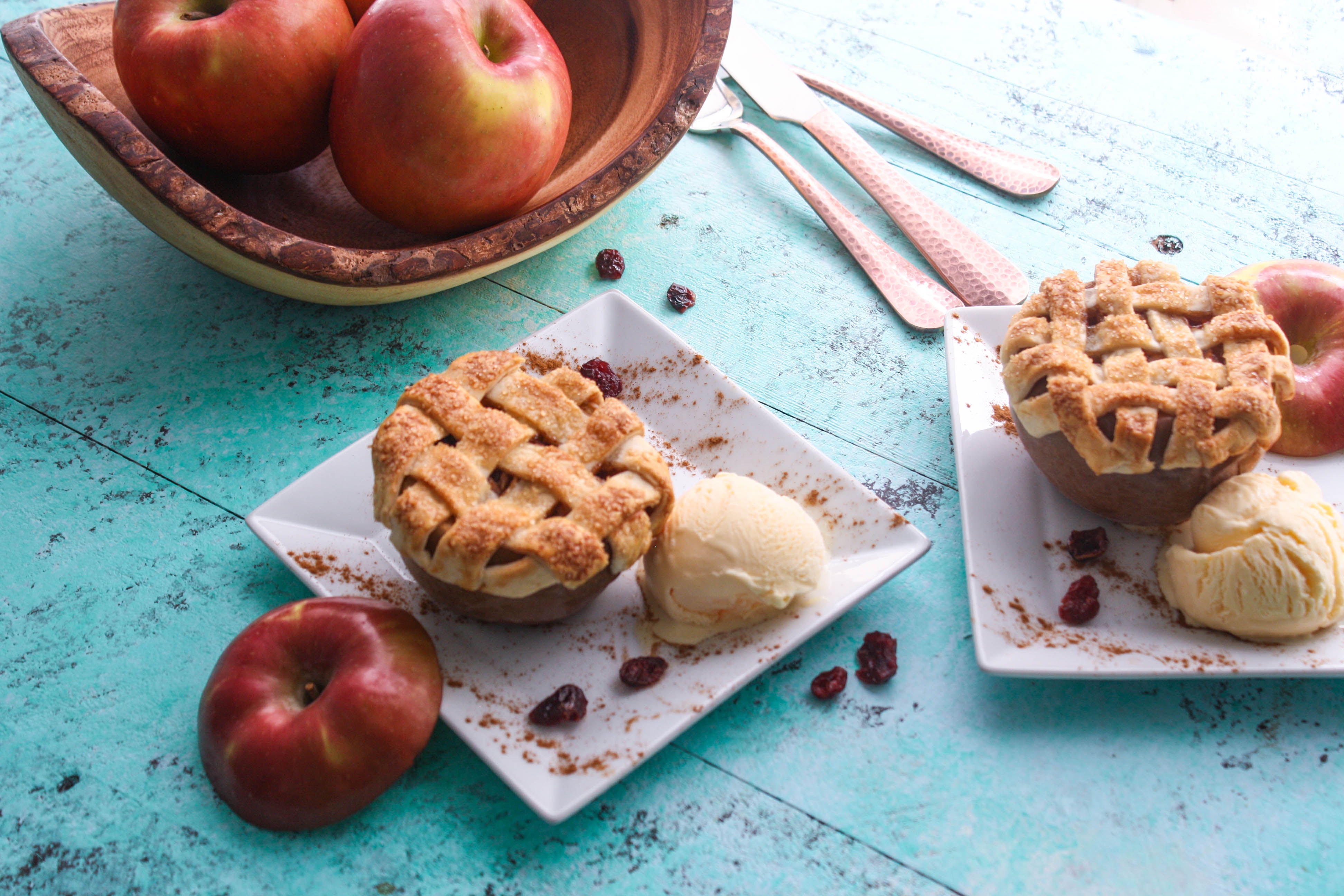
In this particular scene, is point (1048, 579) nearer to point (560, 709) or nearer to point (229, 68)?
point (560, 709)

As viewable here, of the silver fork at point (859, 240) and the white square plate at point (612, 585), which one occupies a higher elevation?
the silver fork at point (859, 240)

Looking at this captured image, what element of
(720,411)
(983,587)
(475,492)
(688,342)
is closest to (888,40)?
(688,342)

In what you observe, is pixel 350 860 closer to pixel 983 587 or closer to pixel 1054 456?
pixel 983 587

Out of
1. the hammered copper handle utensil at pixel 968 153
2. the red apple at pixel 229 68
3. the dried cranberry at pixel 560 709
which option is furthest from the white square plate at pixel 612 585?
the hammered copper handle utensil at pixel 968 153

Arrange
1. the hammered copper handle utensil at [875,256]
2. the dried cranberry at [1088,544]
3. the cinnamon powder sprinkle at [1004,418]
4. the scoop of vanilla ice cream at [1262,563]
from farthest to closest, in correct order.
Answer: the hammered copper handle utensil at [875,256], the cinnamon powder sprinkle at [1004,418], the dried cranberry at [1088,544], the scoop of vanilla ice cream at [1262,563]

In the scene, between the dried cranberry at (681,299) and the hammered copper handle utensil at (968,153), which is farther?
the hammered copper handle utensil at (968,153)

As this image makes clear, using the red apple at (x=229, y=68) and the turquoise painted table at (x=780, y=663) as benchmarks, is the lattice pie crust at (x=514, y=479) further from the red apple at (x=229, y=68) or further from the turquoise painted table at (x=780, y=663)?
the red apple at (x=229, y=68)

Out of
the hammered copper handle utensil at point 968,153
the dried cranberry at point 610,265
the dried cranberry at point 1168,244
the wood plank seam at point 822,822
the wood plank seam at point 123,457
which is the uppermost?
the hammered copper handle utensil at point 968,153
